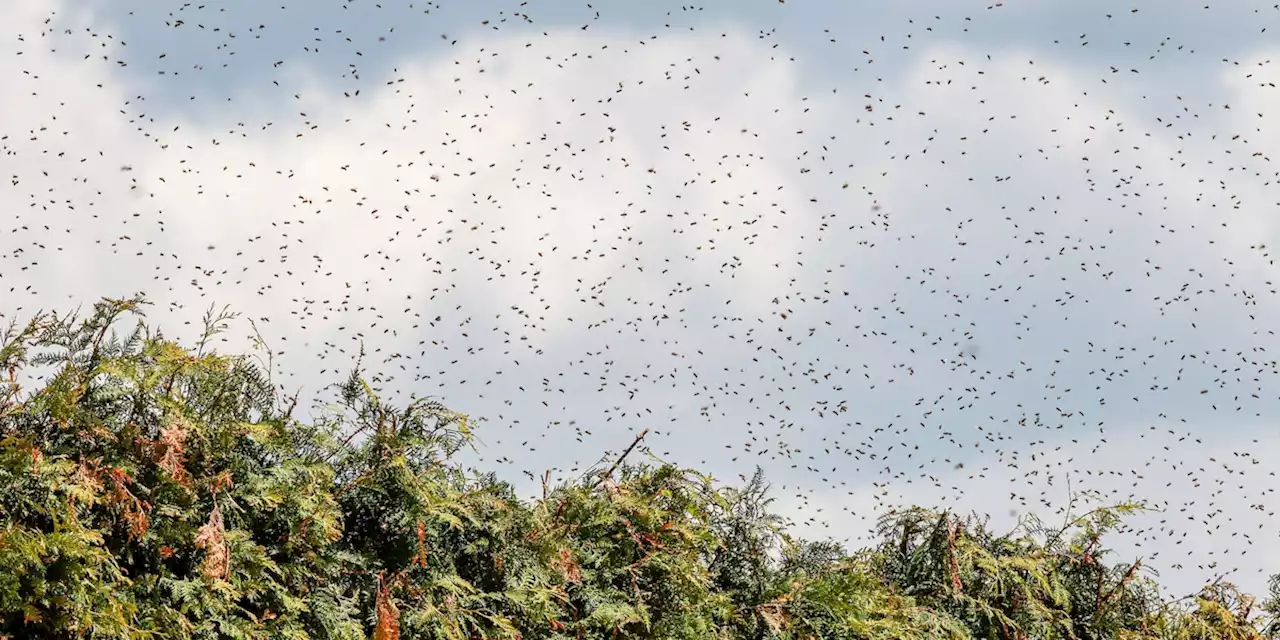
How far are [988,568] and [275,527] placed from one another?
14.9ft

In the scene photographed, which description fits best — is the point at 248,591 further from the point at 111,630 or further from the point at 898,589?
the point at 898,589

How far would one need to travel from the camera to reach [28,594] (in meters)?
4.72

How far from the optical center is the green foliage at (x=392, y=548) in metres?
4.98

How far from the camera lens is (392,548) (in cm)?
608

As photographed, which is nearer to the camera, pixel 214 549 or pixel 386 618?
pixel 214 549

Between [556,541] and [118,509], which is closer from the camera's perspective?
[118,509]

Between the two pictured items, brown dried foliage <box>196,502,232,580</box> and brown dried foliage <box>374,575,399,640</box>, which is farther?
brown dried foliage <box>374,575,399,640</box>

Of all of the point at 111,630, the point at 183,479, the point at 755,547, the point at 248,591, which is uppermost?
the point at 755,547

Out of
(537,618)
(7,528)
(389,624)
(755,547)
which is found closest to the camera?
(7,528)

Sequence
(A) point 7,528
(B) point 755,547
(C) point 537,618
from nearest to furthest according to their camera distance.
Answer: (A) point 7,528 → (C) point 537,618 → (B) point 755,547

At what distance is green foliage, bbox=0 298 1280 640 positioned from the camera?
4.98m

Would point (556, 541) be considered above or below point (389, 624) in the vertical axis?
above

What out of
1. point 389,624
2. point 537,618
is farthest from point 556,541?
point 389,624

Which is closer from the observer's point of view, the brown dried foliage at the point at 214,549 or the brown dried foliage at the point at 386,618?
the brown dried foliage at the point at 214,549
